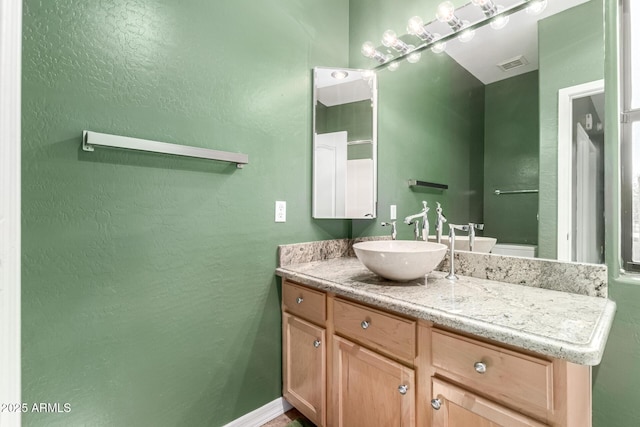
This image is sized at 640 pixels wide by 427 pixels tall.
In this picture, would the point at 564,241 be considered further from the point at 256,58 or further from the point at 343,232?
the point at 256,58

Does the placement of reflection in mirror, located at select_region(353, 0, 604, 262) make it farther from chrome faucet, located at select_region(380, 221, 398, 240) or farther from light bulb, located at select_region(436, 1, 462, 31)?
chrome faucet, located at select_region(380, 221, 398, 240)

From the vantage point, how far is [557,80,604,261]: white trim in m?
1.10

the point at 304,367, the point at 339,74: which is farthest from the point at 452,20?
the point at 304,367

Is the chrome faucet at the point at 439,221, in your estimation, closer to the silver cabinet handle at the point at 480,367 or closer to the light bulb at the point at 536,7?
the silver cabinet handle at the point at 480,367

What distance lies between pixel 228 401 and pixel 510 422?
3.92 ft

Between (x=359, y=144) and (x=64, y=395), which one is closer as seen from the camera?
(x=64, y=395)

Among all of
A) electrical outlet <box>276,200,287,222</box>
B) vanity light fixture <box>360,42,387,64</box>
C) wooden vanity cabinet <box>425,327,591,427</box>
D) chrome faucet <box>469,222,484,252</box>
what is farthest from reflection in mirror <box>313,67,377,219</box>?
wooden vanity cabinet <box>425,327,591,427</box>

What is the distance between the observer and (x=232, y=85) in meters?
1.41

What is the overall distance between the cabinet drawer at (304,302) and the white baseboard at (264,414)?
52 centimetres

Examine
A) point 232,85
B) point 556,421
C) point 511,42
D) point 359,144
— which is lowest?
point 556,421

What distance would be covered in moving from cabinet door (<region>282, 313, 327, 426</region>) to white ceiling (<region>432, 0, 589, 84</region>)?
140cm

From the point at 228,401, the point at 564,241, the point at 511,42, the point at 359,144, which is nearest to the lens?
the point at 564,241

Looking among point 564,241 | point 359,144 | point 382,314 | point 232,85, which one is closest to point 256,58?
point 232,85
